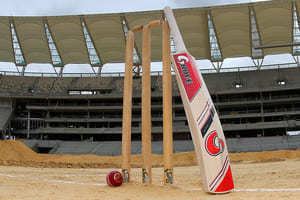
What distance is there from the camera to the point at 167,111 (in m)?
14.1

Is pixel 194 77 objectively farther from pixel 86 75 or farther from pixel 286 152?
pixel 86 75

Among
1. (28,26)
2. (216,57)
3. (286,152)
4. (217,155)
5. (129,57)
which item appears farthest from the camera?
(216,57)

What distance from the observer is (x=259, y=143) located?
155 ft

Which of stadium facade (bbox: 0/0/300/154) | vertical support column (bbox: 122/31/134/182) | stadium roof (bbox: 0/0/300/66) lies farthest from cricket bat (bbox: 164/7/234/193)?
stadium roof (bbox: 0/0/300/66)

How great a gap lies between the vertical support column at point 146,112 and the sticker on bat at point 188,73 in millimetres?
1858

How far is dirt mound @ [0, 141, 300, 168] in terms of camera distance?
38.0 m

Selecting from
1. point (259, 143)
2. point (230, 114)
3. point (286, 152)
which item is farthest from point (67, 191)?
point (230, 114)

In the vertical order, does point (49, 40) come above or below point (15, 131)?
above

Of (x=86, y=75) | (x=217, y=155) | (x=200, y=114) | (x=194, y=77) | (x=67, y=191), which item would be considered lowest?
(x=67, y=191)

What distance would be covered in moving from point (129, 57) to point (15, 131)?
48.5m

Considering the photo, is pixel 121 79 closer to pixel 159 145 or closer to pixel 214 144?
pixel 159 145

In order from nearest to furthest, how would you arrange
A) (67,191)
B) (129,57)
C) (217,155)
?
(217,155) → (67,191) → (129,57)

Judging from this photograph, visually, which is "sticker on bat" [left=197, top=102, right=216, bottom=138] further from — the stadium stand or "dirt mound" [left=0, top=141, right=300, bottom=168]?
the stadium stand

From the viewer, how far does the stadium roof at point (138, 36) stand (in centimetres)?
5000
